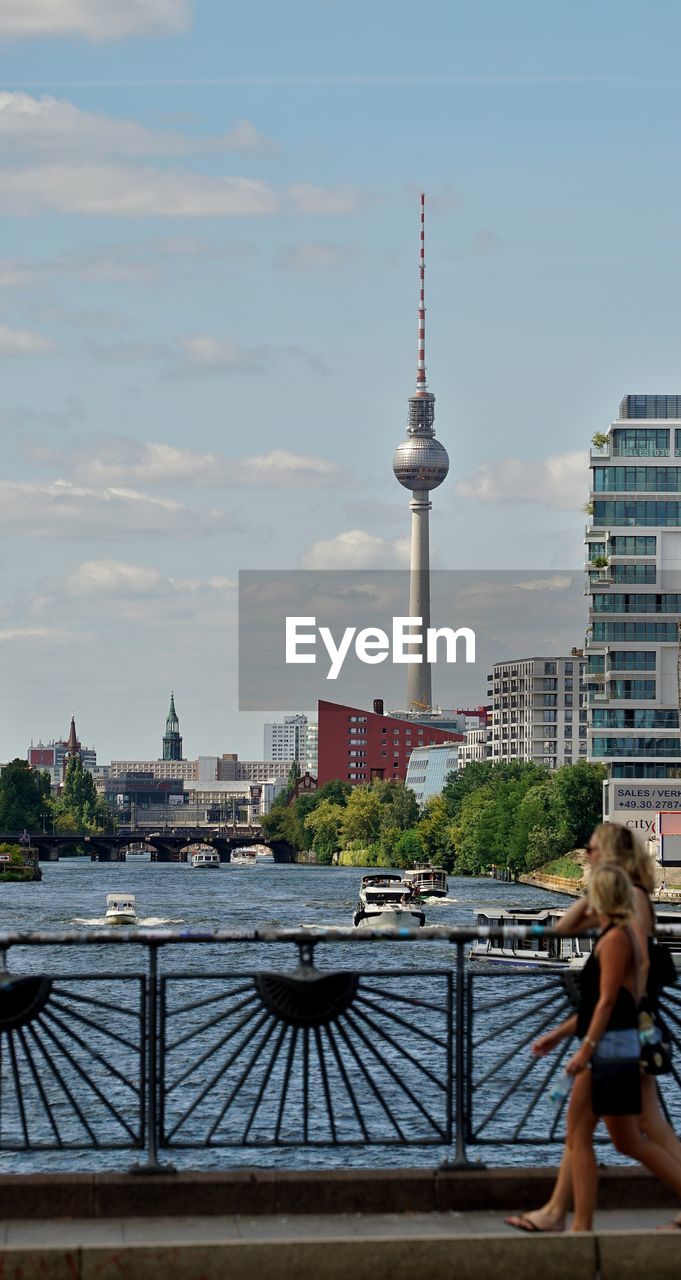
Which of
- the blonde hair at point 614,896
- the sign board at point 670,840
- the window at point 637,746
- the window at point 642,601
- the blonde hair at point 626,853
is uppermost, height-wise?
the window at point 642,601

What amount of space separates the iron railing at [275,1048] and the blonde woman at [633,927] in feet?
2.87

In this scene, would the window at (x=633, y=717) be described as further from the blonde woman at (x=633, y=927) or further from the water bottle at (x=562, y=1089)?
the blonde woman at (x=633, y=927)

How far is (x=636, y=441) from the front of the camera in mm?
135875

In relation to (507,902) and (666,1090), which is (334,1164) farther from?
(507,902)

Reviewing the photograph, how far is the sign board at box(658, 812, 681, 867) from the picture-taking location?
12888 cm

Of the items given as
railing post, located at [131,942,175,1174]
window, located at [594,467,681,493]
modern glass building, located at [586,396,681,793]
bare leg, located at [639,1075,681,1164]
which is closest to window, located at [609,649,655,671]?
modern glass building, located at [586,396,681,793]

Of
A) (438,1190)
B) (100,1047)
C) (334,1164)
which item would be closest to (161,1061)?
(438,1190)

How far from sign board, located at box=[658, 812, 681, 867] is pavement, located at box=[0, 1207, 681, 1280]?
397 ft

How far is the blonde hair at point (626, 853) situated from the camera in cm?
994

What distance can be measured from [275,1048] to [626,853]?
332 cm

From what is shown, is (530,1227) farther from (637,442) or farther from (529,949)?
(637,442)

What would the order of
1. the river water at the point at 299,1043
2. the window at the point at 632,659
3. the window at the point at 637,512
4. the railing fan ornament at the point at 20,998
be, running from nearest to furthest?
the railing fan ornament at the point at 20,998 < the river water at the point at 299,1043 < the window at the point at 637,512 < the window at the point at 632,659

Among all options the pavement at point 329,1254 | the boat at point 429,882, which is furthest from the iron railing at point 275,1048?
the boat at point 429,882

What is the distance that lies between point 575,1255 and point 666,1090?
92.3ft
